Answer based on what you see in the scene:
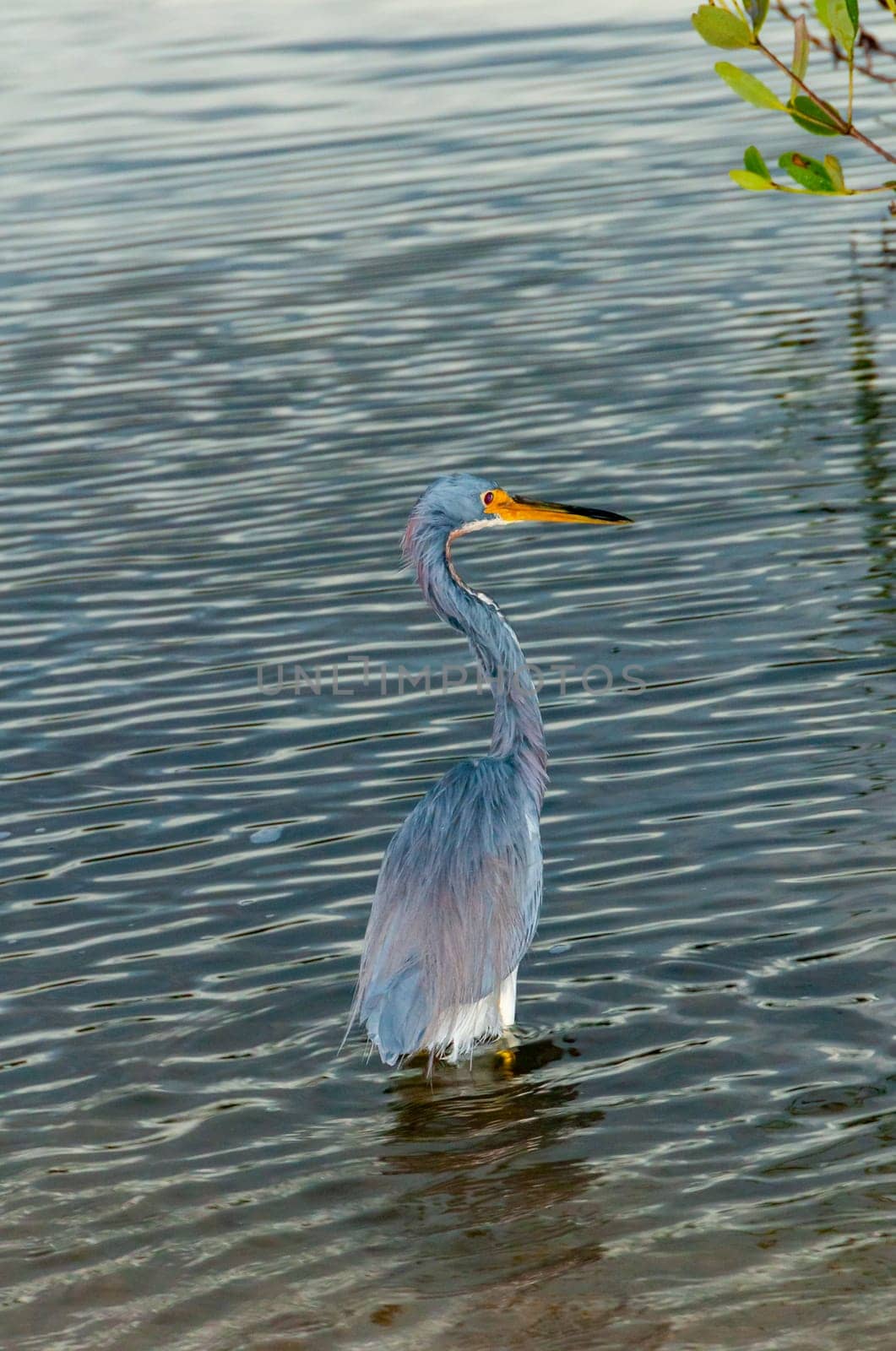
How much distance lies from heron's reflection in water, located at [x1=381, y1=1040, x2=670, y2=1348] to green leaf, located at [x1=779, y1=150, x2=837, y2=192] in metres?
2.78

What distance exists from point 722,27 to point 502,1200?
126 inches

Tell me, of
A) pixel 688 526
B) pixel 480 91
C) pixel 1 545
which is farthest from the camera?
pixel 480 91

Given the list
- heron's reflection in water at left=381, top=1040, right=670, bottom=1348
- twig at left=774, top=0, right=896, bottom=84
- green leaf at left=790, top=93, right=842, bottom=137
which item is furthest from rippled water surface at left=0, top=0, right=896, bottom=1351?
green leaf at left=790, top=93, right=842, bottom=137

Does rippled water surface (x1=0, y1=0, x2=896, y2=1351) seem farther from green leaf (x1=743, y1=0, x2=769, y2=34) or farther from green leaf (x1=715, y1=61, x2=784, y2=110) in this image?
green leaf (x1=743, y1=0, x2=769, y2=34)

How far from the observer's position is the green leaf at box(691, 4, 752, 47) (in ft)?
12.6

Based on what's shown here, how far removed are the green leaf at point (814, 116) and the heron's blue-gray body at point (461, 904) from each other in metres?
2.74

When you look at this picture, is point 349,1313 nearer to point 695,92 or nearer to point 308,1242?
point 308,1242

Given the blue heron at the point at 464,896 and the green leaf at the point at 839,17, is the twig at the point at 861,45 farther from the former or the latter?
the blue heron at the point at 464,896

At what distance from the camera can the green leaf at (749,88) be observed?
387 cm

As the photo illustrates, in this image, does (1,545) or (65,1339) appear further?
(1,545)

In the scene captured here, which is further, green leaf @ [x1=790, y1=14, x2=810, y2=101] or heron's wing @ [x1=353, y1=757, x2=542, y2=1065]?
heron's wing @ [x1=353, y1=757, x2=542, y2=1065]

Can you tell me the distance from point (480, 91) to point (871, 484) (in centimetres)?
1354

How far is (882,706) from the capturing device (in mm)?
7773

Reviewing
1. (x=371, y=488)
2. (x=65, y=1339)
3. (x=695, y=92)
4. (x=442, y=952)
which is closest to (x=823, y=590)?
(x=371, y=488)
